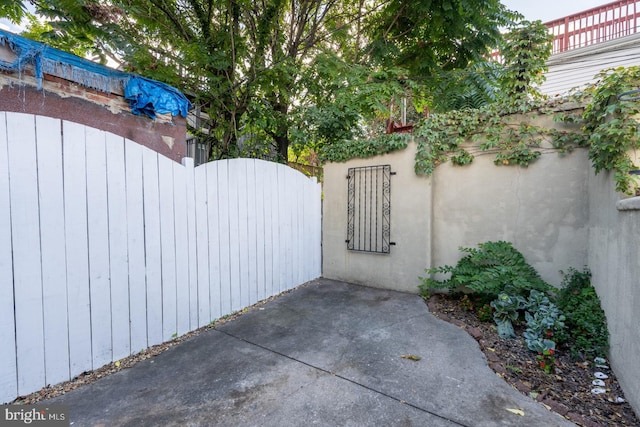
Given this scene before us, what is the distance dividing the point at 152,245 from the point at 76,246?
1.84ft

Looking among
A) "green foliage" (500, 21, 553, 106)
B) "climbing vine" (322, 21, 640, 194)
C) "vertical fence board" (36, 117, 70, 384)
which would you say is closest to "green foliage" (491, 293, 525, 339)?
"climbing vine" (322, 21, 640, 194)

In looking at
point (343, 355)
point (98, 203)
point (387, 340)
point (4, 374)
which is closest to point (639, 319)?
point (387, 340)

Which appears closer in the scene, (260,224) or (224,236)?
(224,236)

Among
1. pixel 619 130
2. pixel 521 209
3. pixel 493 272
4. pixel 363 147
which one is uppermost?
pixel 363 147

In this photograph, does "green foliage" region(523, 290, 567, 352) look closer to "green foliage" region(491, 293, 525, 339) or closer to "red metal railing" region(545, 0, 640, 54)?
"green foliage" region(491, 293, 525, 339)

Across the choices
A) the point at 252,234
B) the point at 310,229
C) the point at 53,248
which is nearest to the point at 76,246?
the point at 53,248

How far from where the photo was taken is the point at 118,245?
2.37 m

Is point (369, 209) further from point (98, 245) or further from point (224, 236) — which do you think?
point (98, 245)

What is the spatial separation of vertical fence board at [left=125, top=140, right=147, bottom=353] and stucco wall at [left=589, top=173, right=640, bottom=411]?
3591 mm

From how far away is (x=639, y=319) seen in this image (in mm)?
1751

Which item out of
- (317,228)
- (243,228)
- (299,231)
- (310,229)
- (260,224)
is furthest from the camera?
A: (317,228)

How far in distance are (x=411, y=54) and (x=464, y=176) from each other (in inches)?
99.2

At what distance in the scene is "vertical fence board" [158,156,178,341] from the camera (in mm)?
2699

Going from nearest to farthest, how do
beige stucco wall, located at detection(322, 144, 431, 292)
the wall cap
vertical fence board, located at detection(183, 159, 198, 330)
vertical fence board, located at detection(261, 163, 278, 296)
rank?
the wall cap → vertical fence board, located at detection(183, 159, 198, 330) → vertical fence board, located at detection(261, 163, 278, 296) → beige stucco wall, located at detection(322, 144, 431, 292)
